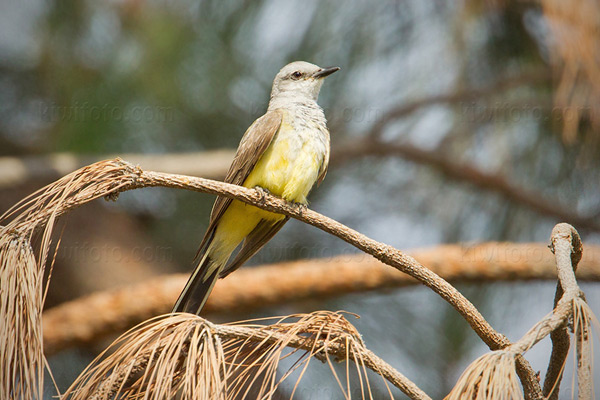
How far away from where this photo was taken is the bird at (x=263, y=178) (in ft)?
11.5

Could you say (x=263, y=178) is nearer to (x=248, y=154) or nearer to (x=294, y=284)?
(x=248, y=154)

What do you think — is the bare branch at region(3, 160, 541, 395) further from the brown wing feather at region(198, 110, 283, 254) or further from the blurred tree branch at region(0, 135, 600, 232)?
the blurred tree branch at region(0, 135, 600, 232)

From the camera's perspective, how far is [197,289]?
326 cm

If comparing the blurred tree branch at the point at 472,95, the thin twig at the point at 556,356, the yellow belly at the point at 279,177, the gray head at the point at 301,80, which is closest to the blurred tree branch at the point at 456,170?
the blurred tree branch at the point at 472,95

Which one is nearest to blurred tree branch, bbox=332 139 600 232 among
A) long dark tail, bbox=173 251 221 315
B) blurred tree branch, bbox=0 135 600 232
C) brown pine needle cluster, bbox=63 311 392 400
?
blurred tree branch, bbox=0 135 600 232

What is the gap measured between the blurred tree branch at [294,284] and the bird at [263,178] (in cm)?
37

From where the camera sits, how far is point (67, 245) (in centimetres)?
512

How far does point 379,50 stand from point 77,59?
259 cm

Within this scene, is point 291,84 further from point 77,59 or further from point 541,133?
point 541,133

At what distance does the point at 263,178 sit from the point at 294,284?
80 centimetres

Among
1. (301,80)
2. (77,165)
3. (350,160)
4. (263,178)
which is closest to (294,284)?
(263,178)

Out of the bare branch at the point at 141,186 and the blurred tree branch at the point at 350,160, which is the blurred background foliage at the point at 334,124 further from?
the bare branch at the point at 141,186

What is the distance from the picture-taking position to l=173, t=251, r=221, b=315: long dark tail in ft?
10.2

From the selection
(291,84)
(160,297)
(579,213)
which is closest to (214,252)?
(160,297)
